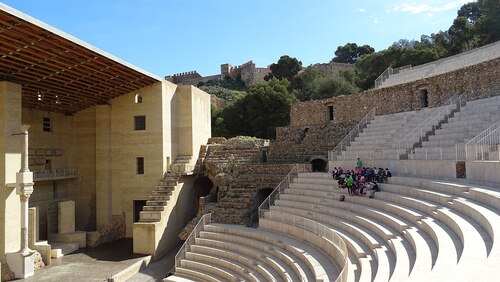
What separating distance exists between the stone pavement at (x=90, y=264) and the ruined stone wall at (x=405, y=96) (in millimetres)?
13108

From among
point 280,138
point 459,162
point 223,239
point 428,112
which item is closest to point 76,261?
point 223,239

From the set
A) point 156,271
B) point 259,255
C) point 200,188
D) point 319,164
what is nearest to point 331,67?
point 319,164

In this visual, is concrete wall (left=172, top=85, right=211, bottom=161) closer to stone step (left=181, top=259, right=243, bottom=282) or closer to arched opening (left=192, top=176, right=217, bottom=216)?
arched opening (left=192, top=176, right=217, bottom=216)

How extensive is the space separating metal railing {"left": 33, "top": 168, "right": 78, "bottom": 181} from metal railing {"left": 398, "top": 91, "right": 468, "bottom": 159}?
1783 cm

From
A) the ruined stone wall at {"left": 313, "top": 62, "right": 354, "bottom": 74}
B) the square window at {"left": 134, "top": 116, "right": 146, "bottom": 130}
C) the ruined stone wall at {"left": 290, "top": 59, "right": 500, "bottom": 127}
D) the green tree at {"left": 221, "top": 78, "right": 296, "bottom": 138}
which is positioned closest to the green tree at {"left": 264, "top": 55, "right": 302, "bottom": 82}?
the ruined stone wall at {"left": 313, "top": 62, "right": 354, "bottom": 74}

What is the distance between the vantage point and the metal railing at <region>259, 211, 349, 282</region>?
9.73 m

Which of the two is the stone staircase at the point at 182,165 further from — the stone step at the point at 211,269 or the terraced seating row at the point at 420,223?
the terraced seating row at the point at 420,223

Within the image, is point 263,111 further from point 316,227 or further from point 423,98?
point 316,227

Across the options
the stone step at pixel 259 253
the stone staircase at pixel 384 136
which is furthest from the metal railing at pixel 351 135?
the stone step at pixel 259 253

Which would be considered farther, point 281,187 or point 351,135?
point 351,135

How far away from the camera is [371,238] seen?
33.4 feet

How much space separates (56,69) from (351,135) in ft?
46.9

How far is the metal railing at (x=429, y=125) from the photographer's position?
633 inches

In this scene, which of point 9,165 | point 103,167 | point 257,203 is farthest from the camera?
point 103,167
